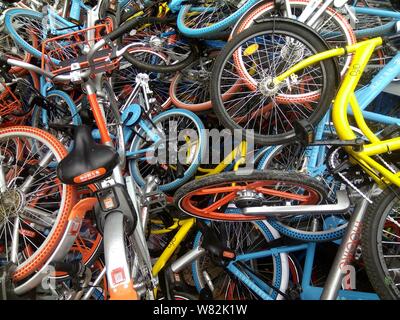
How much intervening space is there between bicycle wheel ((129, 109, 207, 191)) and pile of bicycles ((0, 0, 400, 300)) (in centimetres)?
2

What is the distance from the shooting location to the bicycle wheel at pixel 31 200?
2227 mm

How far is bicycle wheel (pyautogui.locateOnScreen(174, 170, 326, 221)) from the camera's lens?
2.01 meters

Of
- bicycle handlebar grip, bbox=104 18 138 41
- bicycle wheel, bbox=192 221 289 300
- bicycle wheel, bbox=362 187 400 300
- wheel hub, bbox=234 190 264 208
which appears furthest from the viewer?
bicycle wheel, bbox=192 221 289 300

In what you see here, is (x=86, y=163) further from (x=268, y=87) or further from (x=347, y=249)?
(x=347, y=249)

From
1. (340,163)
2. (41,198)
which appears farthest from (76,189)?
(340,163)

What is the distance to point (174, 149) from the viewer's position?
327cm

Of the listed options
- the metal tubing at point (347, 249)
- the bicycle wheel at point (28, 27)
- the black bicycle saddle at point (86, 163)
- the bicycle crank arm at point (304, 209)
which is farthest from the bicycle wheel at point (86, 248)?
the bicycle wheel at point (28, 27)

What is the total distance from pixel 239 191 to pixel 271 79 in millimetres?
865

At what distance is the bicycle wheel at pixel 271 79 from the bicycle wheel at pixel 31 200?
1.47m

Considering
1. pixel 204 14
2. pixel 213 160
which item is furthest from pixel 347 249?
pixel 204 14

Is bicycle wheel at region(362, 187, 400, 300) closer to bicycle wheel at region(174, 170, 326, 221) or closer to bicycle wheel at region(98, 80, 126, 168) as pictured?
bicycle wheel at region(174, 170, 326, 221)

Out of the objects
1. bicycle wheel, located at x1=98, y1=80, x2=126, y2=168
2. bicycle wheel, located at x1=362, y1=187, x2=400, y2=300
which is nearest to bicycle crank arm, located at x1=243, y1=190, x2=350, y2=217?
bicycle wheel, located at x1=362, y1=187, x2=400, y2=300
